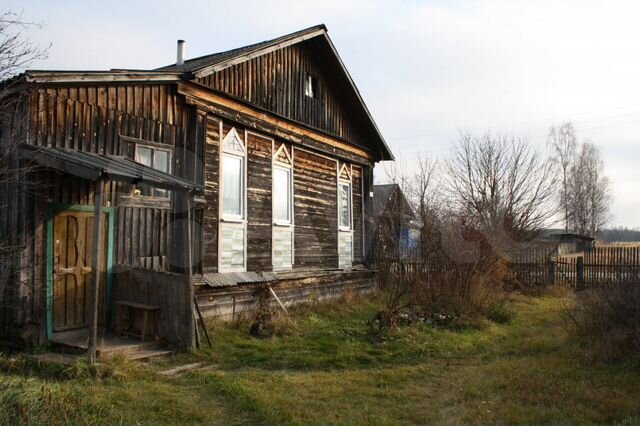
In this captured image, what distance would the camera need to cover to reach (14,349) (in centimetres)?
818

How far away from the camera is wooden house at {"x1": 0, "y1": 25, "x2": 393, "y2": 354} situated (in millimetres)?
8188

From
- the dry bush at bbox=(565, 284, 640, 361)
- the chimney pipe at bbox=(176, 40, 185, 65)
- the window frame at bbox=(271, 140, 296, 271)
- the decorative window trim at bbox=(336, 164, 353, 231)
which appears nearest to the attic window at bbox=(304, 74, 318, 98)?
the window frame at bbox=(271, 140, 296, 271)

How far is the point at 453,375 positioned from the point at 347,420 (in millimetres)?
2736

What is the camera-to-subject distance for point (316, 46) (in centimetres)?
1534

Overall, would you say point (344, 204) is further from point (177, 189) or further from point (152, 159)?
point (177, 189)

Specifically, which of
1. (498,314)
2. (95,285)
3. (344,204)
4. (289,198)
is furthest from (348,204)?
(95,285)

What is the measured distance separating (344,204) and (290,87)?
4.47m

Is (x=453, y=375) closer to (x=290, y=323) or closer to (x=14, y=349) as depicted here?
(x=290, y=323)

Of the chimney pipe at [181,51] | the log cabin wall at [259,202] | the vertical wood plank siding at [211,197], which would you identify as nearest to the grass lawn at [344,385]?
the vertical wood plank siding at [211,197]

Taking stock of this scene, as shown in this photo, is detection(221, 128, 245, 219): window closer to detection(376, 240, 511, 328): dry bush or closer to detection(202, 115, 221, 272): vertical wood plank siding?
detection(202, 115, 221, 272): vertical wood plank siding

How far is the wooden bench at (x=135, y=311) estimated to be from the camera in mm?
8961

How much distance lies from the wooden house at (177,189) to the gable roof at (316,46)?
0.17ft

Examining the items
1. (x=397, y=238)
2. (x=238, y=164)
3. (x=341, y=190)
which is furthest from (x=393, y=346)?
(x=397, y=238)

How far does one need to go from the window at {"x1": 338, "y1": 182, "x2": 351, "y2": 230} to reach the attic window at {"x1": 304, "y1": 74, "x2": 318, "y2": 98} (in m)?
2.93
